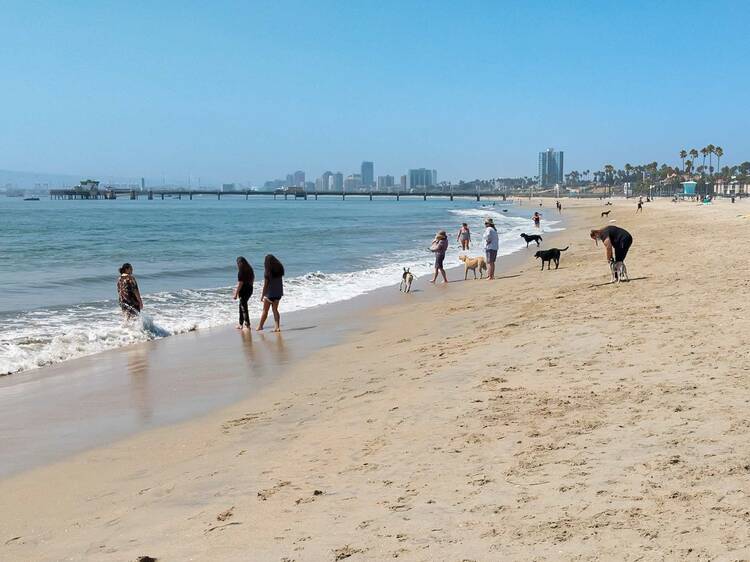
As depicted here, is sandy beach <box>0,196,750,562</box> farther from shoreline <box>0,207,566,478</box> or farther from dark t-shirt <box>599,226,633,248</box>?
dark t-shirt <box>599,226,633,248</box>

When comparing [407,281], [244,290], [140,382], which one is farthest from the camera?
[407,281]

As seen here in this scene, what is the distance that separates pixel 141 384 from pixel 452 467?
5470 mm

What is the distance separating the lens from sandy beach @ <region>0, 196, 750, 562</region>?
367 centimetres

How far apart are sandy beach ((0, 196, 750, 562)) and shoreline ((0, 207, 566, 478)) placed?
0.40 m

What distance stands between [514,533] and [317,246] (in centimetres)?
3328

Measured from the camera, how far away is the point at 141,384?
8.90 meters

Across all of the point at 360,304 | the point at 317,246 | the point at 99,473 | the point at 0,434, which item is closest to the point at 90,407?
the point at 0,434

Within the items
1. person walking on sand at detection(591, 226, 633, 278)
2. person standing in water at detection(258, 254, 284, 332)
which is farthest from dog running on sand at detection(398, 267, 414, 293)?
person standing in water at detection(258, 254, 284, 332)

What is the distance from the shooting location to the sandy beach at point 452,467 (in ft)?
12.1

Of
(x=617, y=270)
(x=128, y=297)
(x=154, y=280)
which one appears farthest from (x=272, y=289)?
(x=154, y=280)

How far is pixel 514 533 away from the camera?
3646 millimetres

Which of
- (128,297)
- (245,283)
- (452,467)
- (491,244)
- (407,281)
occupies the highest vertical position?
(491,244)

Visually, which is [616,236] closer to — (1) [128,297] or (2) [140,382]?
(2) [140,382]

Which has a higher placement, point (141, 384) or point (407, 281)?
point (407, 281)
